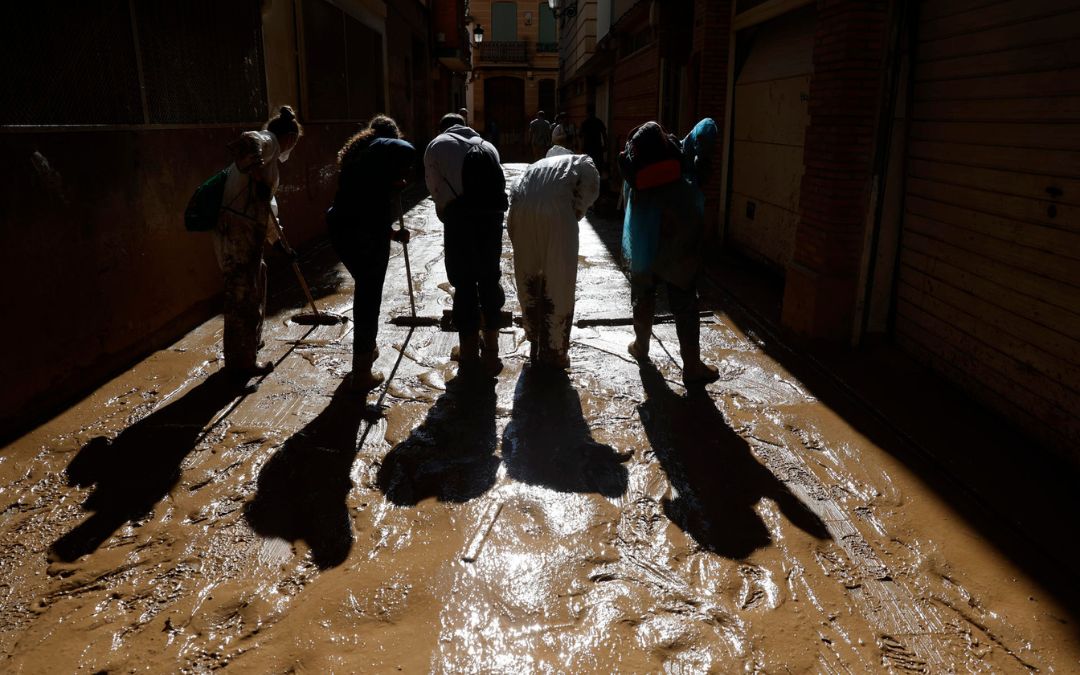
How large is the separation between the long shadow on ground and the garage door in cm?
348

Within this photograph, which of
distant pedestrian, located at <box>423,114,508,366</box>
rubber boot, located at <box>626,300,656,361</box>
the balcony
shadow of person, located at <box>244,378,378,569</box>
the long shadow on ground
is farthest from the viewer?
the balcony

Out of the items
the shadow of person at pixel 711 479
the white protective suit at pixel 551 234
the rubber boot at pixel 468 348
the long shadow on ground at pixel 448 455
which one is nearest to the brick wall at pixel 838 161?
the shadow of person at pixel 711 479

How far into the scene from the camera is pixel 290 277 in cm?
817

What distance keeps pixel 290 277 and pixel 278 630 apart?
600 cm

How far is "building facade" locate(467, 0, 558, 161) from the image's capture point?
127ft

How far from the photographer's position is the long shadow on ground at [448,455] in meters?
3.67

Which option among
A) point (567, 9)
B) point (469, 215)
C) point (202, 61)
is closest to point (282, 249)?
point (469, 215)

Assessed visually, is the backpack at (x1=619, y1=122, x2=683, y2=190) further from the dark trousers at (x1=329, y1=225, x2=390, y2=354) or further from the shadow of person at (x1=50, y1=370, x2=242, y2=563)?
the shadow of person at (x1=50, y1=370, x2=242, y2=563)

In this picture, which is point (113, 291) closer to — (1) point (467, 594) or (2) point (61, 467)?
(2) point (61, 467)

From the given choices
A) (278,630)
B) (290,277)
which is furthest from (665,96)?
(278,630)

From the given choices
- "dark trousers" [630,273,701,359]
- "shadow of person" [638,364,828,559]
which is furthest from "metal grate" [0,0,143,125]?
"shadow of person" [638,364,828,559]

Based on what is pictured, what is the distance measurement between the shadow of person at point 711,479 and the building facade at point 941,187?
1.53 meters

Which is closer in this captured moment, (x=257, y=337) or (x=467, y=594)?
(x=467, y=594)

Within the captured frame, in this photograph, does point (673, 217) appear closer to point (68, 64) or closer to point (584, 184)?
point (584, 184)
